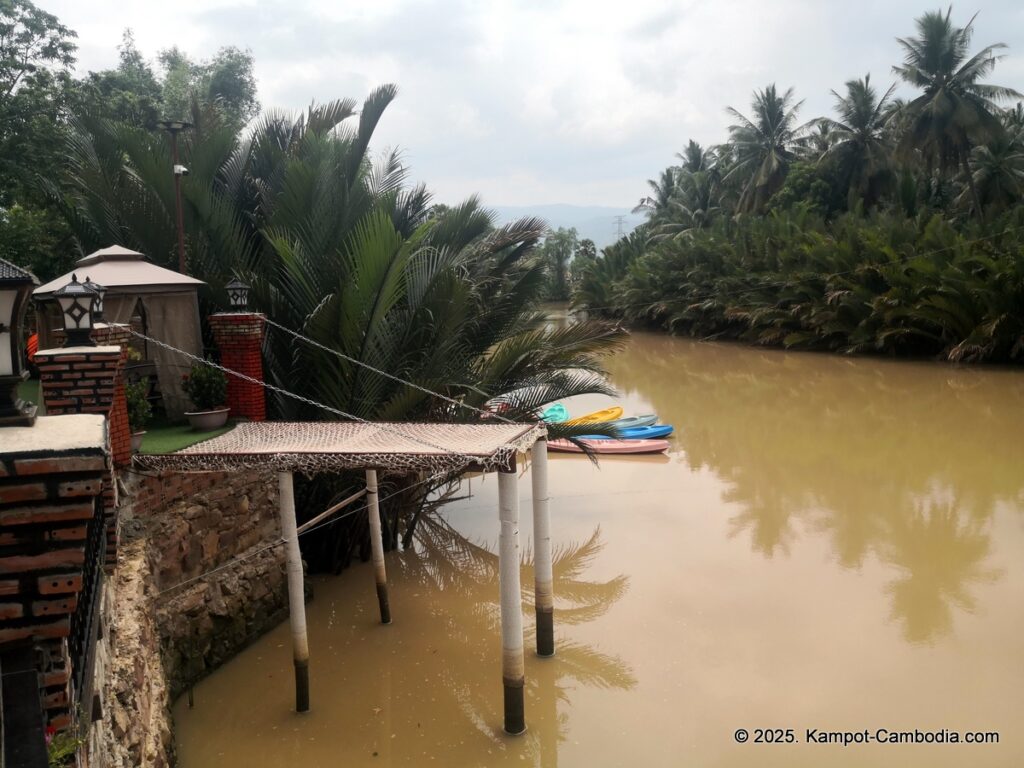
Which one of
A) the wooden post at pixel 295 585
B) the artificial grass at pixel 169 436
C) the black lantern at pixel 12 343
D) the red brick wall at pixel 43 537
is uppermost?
the black lantern at pixel 12 343

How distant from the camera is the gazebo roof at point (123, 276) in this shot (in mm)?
7984

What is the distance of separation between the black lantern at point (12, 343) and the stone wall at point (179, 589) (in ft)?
7.25

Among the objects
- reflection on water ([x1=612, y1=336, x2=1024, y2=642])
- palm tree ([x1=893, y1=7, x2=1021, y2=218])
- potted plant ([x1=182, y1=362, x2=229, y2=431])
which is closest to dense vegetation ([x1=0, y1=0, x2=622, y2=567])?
potted plant ([x1=182, y1=362, x2=229, y2=431])

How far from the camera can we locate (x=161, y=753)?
17.3 ft

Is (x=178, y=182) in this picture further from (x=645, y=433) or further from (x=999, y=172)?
(x=999, y=172)

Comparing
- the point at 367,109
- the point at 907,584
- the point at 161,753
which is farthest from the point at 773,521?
the point at 161,753

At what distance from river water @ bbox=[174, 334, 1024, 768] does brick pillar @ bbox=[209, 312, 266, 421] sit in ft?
6.68

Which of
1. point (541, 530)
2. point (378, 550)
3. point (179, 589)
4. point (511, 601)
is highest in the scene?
point (541, 530)

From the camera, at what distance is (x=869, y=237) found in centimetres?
2520

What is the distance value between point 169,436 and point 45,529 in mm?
5827

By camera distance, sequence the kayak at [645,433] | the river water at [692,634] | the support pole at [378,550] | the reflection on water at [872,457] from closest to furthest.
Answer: the river water at [692,634], the support pole at [378,550], the reflection on water at [872,457], the kayak at [645,433]

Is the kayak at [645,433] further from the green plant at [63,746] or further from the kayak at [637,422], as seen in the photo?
the green plant at [63,746]

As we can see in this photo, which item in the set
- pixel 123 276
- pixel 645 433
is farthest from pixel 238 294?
pixel 645 433

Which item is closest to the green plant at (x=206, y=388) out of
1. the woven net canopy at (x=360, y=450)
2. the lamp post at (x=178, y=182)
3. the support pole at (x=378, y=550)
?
the woven net canopy at (x=360, y=450)
